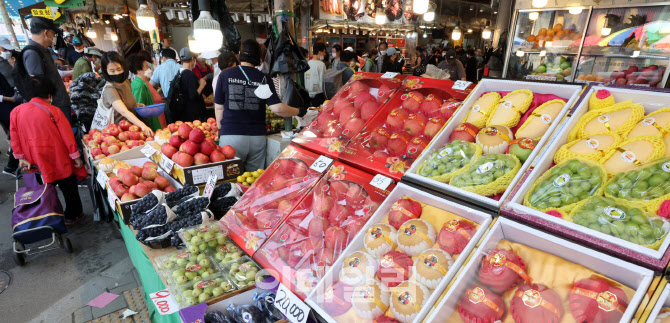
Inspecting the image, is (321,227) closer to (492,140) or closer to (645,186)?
(492,140)

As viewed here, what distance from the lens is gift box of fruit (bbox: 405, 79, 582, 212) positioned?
4.47 ft

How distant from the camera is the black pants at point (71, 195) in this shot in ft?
12.5

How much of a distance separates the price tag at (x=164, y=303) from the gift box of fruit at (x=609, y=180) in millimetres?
1530

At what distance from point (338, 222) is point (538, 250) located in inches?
34.8

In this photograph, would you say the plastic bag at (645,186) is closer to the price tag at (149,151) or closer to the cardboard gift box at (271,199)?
the cardboard gift box at (271,199)

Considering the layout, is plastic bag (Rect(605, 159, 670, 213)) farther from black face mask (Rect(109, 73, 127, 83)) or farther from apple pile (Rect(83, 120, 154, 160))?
black face mask (Rect(109, 73, 127, 83))

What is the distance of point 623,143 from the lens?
127 centimetres

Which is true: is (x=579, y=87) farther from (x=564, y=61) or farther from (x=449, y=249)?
(x=564, y=61)

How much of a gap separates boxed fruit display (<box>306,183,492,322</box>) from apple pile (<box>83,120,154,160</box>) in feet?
10.9

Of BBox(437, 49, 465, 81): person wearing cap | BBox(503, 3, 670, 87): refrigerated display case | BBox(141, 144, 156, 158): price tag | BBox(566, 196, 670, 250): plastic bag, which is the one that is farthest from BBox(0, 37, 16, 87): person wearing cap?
BBox(503, 3, 670, 87): refrigerated display case

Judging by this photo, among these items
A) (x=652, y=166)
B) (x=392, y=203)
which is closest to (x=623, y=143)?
(x=652, y=166)

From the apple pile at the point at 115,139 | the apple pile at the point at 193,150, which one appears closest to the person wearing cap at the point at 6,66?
the apple pile at the point at 115,139

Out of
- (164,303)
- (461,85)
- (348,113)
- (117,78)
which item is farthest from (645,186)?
(117,78)

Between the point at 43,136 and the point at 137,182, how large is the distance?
1.48 metres
